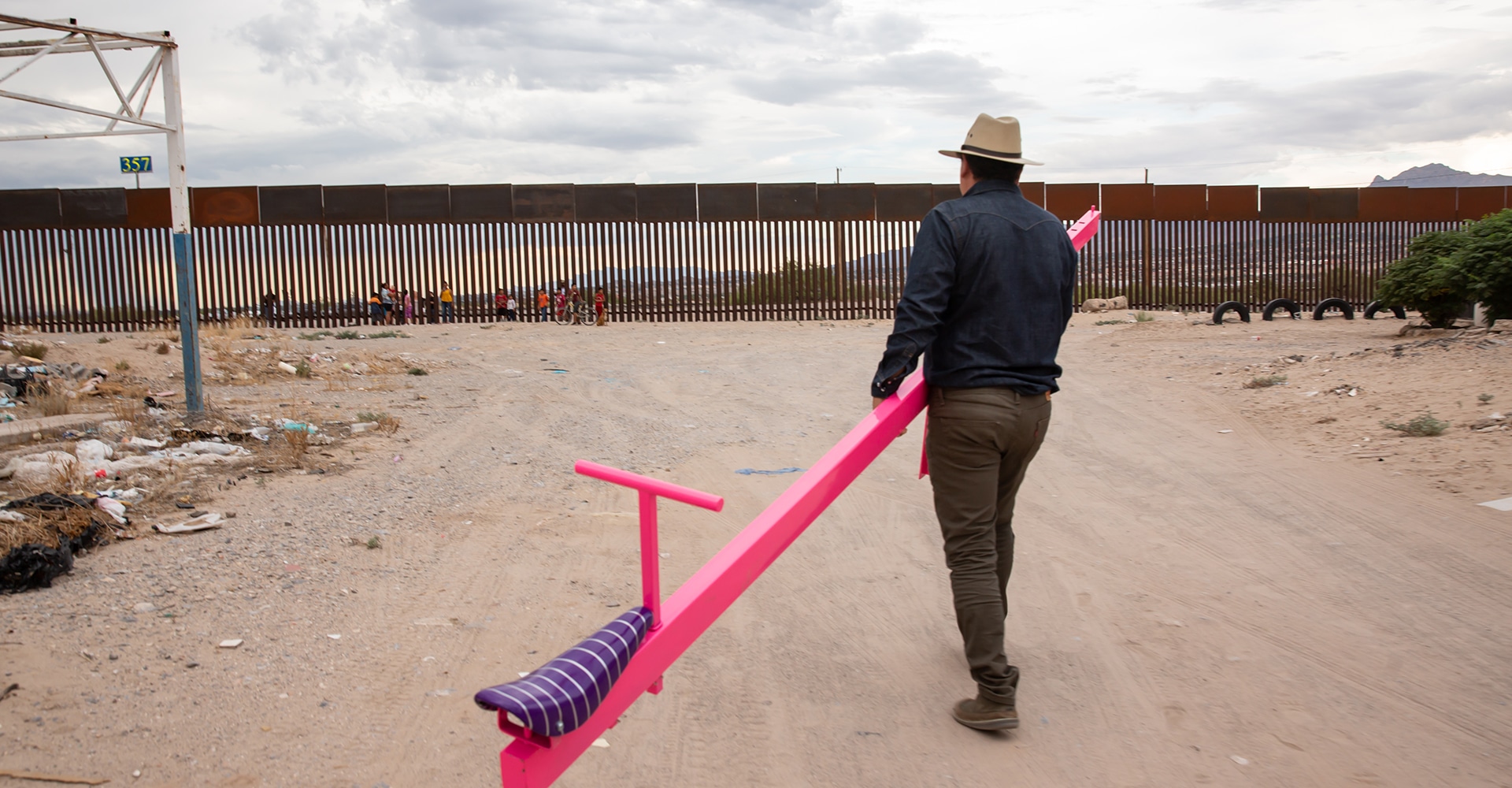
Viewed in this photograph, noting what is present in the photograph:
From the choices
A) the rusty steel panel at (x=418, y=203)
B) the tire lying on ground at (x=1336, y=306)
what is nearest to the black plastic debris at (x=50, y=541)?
the rusty steel panel at (x=418, y=203)

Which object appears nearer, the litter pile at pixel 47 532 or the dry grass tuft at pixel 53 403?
the litter pile at pixel 47 532

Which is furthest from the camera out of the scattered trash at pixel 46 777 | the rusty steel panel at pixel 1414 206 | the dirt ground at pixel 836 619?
the rusty steel panel at pixel 1414 206

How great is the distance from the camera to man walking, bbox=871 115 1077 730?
288 cm

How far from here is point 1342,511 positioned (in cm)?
509

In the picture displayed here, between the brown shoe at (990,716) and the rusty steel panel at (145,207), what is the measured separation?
22.9 m

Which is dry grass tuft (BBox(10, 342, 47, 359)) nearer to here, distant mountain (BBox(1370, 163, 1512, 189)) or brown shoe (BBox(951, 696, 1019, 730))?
brown shoe (BBox(951, 696, 1019, 730))

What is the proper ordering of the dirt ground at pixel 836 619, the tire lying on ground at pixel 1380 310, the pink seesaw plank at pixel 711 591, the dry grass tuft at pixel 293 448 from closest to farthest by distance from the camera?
the pink seesaw plank at pixel 711 591
the dirt ground at pixel 836 619
the dry grass tuft at pixel 293 448
the tire lying on ground at pixel 1380 310

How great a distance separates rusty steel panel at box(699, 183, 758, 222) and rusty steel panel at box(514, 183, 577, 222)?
286 cm

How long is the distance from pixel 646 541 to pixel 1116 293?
75.5 feet

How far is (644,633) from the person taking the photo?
2301mm

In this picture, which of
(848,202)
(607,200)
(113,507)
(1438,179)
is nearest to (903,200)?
(848,202)

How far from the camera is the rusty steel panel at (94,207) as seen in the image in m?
20.9

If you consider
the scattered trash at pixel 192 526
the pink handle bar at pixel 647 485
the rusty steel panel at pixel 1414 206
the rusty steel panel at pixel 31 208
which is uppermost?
the rusty steel panel at pixel 31 208

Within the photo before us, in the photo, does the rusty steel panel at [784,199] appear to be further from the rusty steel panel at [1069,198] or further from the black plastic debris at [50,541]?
the black plastic debris at [50,541]
